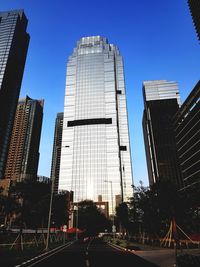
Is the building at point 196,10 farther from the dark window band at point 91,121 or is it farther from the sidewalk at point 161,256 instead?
the dark window band at point 91,121

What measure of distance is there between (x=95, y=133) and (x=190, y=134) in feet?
215

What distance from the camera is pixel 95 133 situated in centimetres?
16362

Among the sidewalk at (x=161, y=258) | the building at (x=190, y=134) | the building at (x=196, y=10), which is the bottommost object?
the sidewalk at (x=161, y=258)

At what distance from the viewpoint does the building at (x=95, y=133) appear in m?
151

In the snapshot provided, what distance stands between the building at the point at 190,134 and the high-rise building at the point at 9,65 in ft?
349

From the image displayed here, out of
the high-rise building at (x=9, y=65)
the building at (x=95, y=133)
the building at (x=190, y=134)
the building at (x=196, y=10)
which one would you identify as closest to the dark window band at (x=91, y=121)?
the building at (x=95, y=133)

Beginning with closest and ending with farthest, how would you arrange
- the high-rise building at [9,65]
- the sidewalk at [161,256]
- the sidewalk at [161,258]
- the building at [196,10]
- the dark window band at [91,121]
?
the sidewalk at [161,258] → the sidewalk at [161,256] → the building at [196,10] → the high-rise building at [9,65] → the dark window band at [91,121]

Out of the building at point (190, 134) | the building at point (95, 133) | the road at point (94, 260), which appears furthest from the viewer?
the building at point (95, 133)

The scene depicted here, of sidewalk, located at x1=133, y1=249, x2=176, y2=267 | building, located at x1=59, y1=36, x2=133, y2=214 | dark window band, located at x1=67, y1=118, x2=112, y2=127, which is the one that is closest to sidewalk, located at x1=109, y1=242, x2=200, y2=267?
sidewalk, located at x1=133, y1=249, x2=176, y2=267

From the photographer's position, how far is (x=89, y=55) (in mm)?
199875

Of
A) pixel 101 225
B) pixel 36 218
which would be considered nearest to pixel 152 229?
pixel 36 218

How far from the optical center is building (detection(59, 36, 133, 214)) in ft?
495

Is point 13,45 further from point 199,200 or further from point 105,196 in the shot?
point 199,200

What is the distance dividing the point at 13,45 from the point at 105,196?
4651 inches
